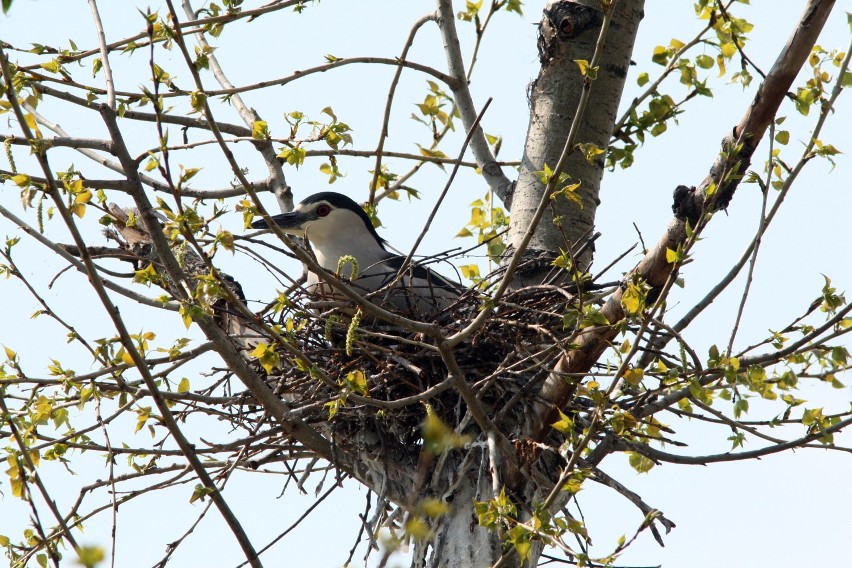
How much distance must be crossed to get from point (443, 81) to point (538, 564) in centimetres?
216

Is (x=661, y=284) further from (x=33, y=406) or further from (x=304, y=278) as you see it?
(x=33, y=406)

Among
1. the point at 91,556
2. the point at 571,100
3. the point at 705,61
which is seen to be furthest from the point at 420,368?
the point at 91,556

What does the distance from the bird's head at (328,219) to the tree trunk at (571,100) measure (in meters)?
0.94

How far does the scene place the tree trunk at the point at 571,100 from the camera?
13.6ft

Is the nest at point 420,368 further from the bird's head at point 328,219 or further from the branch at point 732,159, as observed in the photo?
the bird's head at point 328,219

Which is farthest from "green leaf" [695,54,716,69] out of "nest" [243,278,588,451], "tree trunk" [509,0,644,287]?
"nest" [243,278,588,451]

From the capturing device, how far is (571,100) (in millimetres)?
4266

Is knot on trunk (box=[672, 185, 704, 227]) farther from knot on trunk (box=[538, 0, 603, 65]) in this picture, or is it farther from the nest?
knot on trunk (box=[538, 0, 603, 65])

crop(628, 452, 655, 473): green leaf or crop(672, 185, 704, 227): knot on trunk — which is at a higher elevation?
crop(628, 452, 655, 473): green leaf

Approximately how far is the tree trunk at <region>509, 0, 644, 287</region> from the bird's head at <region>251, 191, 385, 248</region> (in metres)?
0.94

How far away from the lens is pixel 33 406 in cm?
330

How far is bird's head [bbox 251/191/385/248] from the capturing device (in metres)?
4.81

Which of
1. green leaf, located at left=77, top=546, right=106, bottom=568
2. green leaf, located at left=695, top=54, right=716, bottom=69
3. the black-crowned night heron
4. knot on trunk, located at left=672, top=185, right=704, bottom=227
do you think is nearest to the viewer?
green leaf, located at left=77, top=546, right=106, bottom=568

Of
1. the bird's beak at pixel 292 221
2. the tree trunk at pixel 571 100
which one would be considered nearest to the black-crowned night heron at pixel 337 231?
the bird's beak at pixel 292 221
